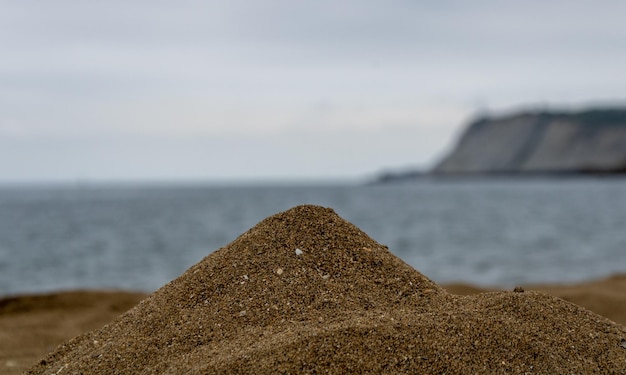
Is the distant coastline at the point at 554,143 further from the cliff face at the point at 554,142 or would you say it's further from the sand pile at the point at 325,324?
the sand pile at the point at 325,324

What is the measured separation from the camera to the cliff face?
11425 cm

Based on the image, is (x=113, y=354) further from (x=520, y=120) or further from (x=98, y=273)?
(x=520, y=120)

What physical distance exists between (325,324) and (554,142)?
120 meters

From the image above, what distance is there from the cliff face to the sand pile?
117 m

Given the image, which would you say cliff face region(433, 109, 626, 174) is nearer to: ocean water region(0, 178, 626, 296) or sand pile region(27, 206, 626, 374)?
ocean water region(0, 178, 626, 296)

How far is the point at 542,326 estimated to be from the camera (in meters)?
4.05

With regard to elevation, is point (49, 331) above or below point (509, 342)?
below

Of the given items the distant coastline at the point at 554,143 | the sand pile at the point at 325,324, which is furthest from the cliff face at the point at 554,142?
the sand pile at the point at 325,324

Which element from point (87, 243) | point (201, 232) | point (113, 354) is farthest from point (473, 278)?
point (201, 232)

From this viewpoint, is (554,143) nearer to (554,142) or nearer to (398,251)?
(554,142)

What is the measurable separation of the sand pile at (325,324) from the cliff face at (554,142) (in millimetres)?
117142

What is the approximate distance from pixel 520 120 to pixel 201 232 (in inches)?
3762

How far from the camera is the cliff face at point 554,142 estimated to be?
4498 inches

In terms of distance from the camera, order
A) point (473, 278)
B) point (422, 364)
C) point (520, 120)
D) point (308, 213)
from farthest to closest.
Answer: point (520, 120)
point (473, 278)
point (308, 213)
point (422, 364)
